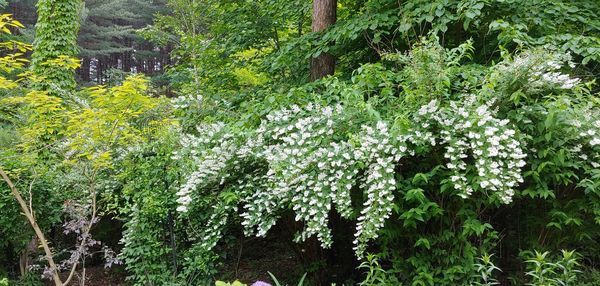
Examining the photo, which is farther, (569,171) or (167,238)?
(167,238)

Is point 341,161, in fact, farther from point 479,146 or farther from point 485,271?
point 485,271

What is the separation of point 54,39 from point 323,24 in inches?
198

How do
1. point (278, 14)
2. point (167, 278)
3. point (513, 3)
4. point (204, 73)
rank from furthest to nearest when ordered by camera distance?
point (204, 73)
point (278, 14)
point (513, 3)
point (167, 278)

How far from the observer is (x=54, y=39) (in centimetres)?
725

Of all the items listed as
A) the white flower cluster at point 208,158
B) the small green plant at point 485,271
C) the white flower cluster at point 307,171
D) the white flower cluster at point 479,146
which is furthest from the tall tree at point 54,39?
the small green plant at point 485,271

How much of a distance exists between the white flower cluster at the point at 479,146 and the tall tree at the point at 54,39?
6.70 meters

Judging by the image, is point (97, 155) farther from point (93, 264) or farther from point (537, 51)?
point (537, 51)

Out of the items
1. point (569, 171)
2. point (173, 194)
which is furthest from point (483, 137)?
point (173, 194)

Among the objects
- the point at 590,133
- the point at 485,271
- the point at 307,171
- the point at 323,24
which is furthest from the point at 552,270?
the point at 323,24

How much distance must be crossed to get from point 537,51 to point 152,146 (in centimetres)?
333

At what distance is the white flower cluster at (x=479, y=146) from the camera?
243 cm

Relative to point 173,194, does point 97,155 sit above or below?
above

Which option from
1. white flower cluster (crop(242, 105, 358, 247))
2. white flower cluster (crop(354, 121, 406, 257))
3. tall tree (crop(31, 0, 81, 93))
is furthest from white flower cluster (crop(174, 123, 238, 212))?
tall tree (crop(31, 0, 81, 93))

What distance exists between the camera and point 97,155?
12.3 feet
